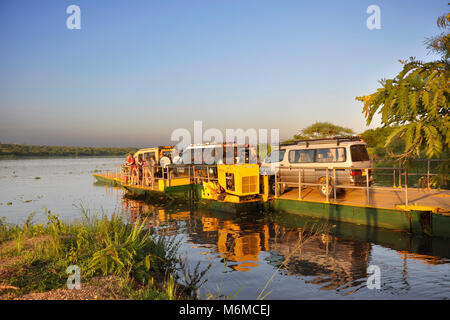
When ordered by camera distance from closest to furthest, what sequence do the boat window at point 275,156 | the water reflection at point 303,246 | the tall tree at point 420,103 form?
the tall tree at point 420,103
the water reflection at point 303,246
the boat window at point 275,156

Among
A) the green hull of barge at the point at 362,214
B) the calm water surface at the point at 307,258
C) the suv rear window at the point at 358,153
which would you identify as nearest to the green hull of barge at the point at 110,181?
the green hull of barge at the point at 362,214

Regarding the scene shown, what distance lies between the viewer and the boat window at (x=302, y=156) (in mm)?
14306

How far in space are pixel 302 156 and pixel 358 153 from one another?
7.73 feet

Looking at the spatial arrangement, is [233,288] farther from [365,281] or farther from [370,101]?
[370,101]

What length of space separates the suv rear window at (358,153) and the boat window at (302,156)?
1.68 meters

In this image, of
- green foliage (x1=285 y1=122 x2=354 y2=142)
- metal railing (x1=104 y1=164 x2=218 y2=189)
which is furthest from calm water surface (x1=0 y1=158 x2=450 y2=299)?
green foliage (x1=285 y1=122 x2=354 y2=142)

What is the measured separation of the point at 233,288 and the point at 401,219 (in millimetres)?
6495

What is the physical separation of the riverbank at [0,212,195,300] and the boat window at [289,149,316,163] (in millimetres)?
8307

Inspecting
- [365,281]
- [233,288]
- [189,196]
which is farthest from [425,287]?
[189,196]

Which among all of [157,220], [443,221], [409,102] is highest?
[409,102]

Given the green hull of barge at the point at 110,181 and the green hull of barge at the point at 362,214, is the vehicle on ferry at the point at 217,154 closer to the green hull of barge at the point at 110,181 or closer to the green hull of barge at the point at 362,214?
the green hull of barge at the point at 362,214

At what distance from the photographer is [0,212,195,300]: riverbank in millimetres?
5113

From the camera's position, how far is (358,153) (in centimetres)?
1316

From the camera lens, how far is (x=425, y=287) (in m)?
6.88
